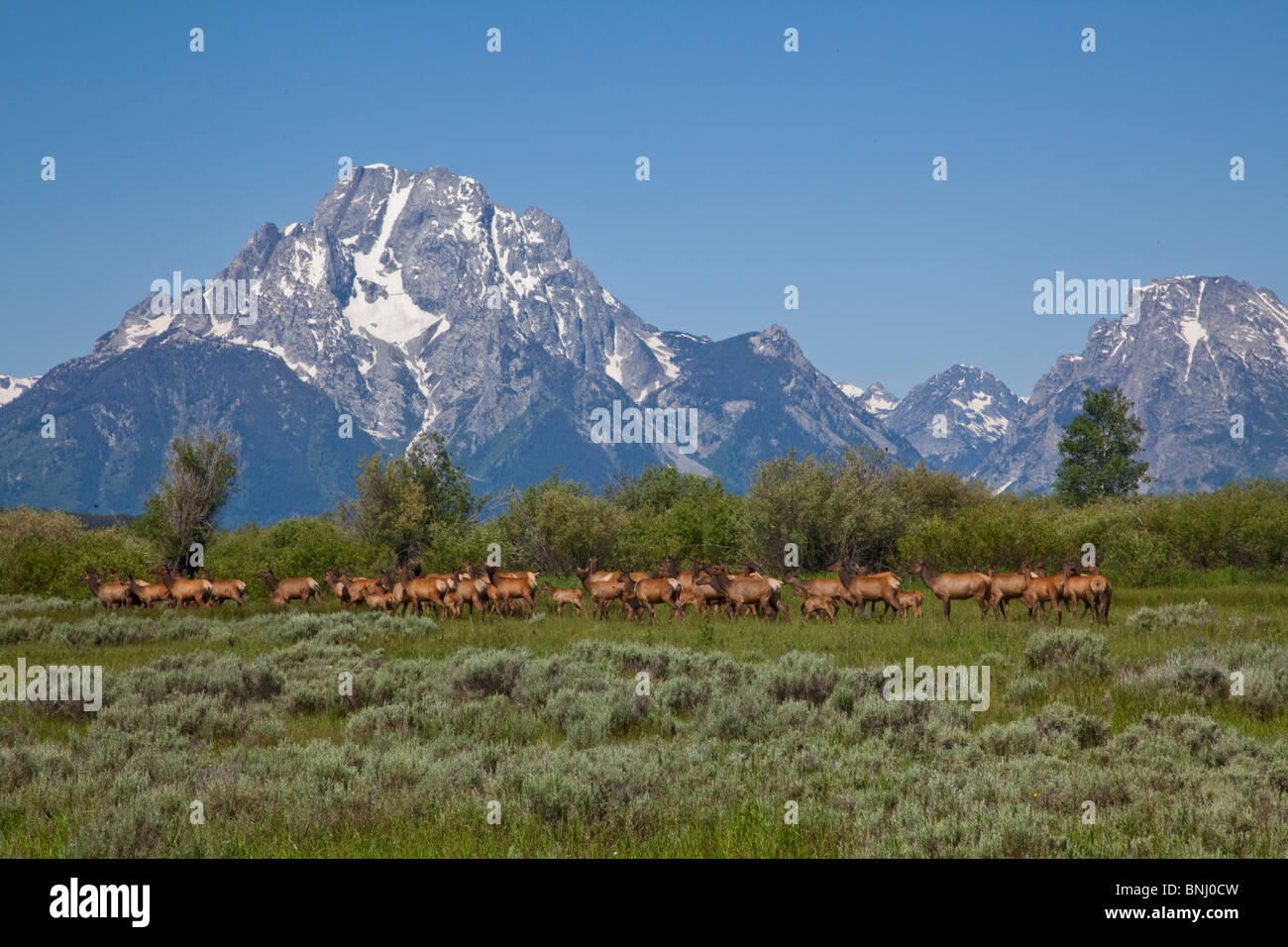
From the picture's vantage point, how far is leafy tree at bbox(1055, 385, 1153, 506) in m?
103

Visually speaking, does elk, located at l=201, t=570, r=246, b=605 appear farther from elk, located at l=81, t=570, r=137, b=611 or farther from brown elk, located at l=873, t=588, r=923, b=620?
brown elk, located at l=873, t=588, r=923, b=620

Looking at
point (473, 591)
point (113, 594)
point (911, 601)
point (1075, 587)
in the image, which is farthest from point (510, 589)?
point (1075, 587)

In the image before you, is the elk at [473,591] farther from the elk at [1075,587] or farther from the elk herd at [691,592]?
the elk at [1075,587]

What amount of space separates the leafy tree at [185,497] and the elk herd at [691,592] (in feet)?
34.7

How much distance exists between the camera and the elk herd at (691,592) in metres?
22.8

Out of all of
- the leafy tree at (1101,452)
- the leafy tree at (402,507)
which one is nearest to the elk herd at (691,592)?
the leafy tree at (402,507)

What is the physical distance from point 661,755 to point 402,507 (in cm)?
4012

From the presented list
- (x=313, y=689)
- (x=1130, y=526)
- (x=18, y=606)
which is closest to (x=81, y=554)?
(x=18, y=606)

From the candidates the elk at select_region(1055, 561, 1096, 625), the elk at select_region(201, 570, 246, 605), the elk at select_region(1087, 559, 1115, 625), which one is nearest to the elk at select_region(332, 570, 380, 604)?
the elk at select_region(201, 570, 246, 605)

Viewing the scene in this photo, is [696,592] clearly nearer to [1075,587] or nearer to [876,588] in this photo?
[876,588]

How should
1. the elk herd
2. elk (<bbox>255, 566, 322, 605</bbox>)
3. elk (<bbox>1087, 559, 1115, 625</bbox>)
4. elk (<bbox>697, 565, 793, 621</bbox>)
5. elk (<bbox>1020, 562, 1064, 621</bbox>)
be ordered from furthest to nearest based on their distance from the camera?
1. elk (<bbox>255, 566, 322, 605</bbox>)
2. elk (<bbox>697, 565, 793, 621</bbox>)
3. the elk herd
4. elk (<bbox>1020, 562, 1064, 621</bbox>)
5. elk (<bbox>1087, 559, 1115, 625</bbox>)

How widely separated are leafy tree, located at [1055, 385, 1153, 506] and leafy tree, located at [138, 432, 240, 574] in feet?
302

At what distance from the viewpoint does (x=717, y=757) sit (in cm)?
991

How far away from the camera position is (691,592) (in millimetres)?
26406
